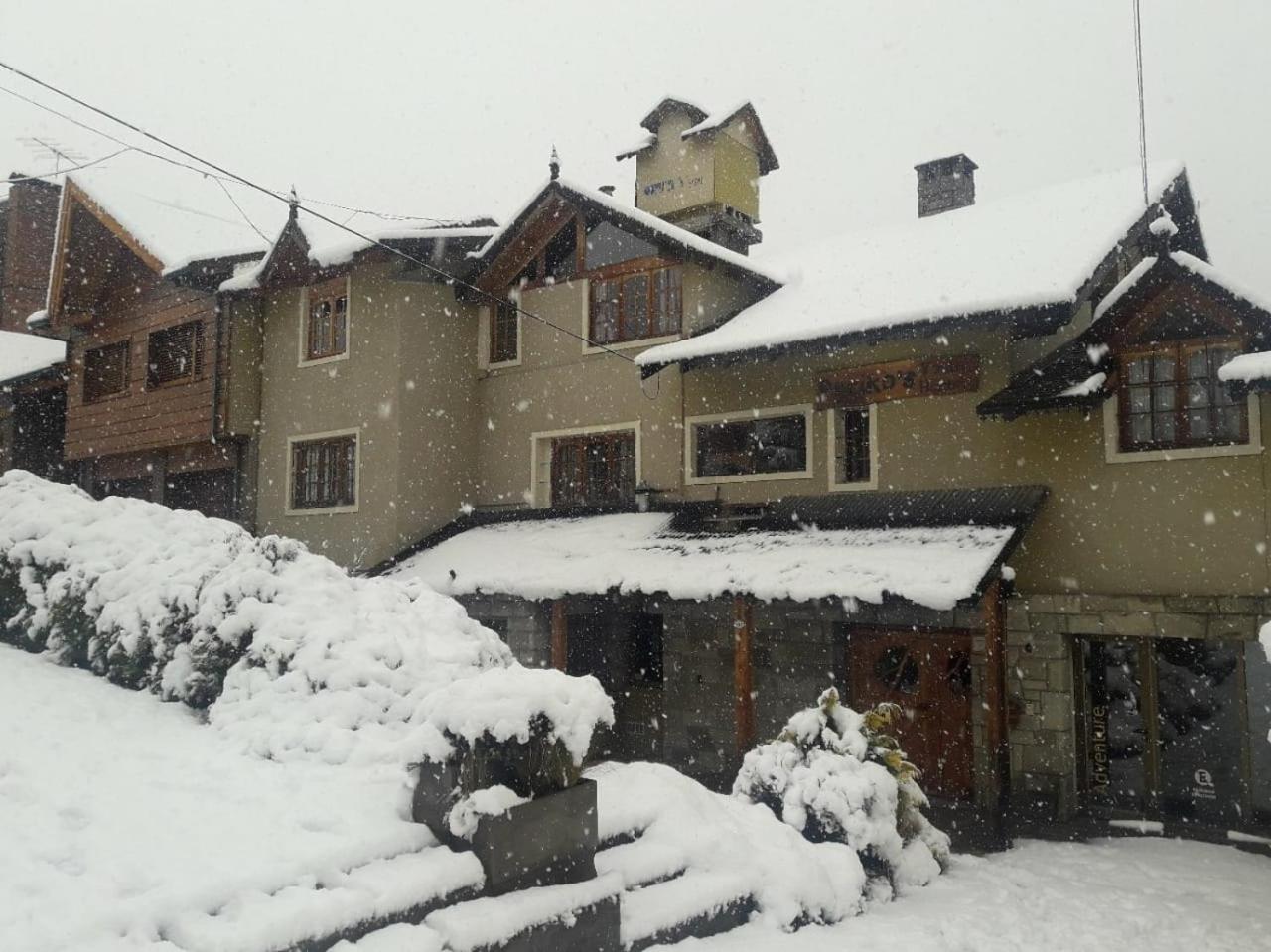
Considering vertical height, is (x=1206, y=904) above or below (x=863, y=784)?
below

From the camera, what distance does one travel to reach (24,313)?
2488 cm

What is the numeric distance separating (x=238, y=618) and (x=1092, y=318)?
34.6 ft

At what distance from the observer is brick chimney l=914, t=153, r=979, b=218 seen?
53.6 ft

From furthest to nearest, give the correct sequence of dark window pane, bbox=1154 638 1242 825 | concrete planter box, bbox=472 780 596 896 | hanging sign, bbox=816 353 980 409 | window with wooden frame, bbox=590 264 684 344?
window with wooden frame, bbox=590 264 684 344
hanging sign, bbox=816 353 980 409
dark window pane, bbox=1154 638 1242 825
concrete planter box, bbox=472 780 596 896

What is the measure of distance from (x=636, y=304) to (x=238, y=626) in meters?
9.63

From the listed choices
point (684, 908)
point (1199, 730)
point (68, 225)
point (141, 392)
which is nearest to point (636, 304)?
point (1199, 730)

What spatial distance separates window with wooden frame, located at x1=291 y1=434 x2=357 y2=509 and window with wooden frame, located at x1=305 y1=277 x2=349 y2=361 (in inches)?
59.8

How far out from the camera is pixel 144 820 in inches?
195

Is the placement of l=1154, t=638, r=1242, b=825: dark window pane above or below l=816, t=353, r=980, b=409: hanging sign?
below

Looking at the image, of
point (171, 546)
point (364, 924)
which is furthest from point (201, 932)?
point (171, 546)

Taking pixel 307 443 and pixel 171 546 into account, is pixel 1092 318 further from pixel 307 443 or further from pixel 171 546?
pixel 307 443

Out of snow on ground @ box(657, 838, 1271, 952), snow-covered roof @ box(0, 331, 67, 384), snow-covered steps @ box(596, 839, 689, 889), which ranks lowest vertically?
snow on ground @ box(657, 838, 1271, 952)

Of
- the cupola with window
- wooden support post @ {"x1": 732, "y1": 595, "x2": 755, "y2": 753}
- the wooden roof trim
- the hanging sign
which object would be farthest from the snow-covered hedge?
the wooden roof trim

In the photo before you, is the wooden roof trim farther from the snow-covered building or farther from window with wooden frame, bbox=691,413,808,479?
window with wooden frame, bbox=691,413,808,479
